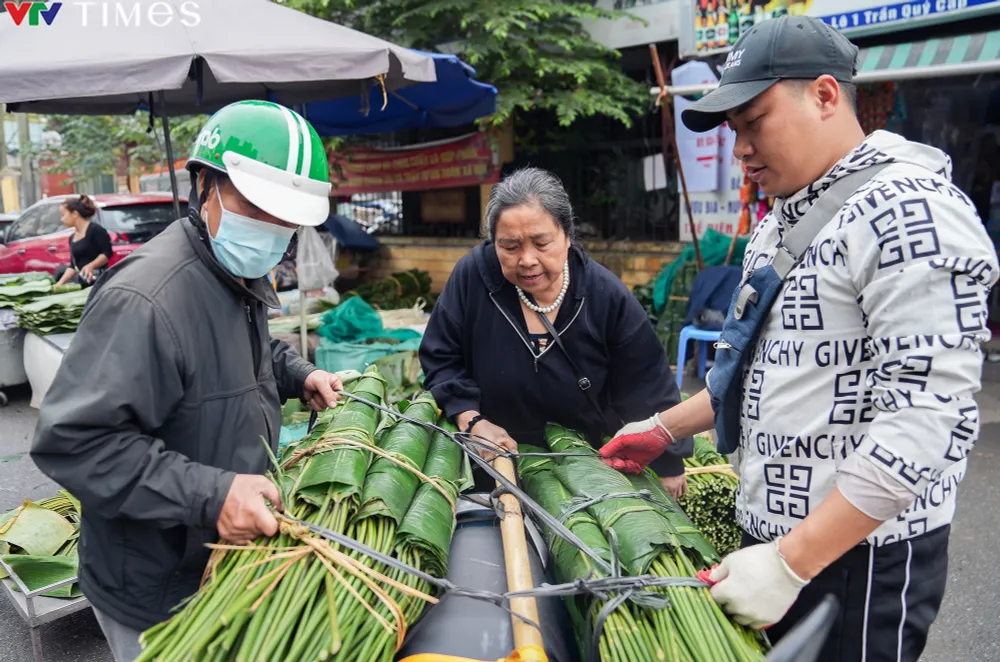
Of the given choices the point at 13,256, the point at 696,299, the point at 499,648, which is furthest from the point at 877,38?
the point at 13,256

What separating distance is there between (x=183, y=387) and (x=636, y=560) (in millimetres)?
979

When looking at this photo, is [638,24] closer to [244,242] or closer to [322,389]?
[322,389]

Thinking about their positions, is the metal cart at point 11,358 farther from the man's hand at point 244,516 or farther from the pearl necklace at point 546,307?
the man's hand at point 244,516

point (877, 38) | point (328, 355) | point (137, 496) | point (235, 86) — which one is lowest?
point (328, 355)

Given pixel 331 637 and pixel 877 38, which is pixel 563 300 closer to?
pixel 331 637

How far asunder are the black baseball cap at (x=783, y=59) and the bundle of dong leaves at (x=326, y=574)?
1.05 m

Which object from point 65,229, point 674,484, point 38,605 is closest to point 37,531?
point 38,605

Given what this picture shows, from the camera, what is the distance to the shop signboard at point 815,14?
226 inches

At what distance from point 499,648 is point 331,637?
1.05 ft

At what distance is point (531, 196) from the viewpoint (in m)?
2.22

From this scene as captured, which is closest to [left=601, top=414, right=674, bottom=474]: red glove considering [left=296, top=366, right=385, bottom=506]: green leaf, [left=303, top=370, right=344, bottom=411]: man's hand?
[left=296, top=366, right=385, bottom=506]: green leaf

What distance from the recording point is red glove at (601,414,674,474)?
1.91 m

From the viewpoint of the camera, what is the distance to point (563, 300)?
91.6 inches

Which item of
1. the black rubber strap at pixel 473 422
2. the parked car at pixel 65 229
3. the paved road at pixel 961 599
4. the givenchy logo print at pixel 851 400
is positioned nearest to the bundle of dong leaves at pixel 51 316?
the paved road at pixel 961 599
